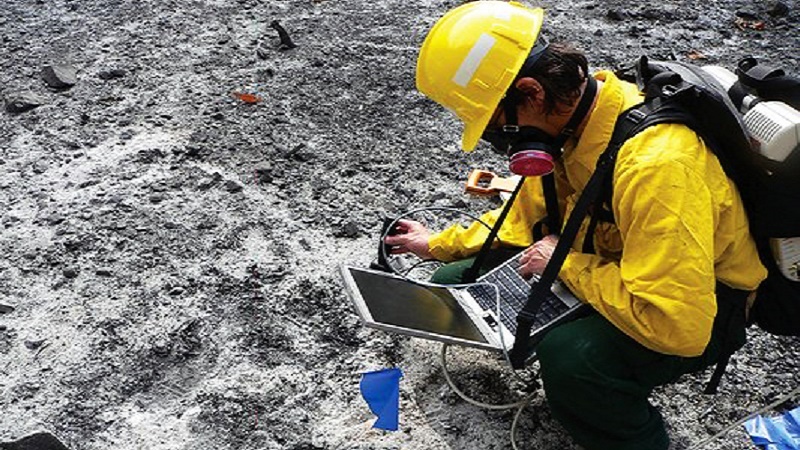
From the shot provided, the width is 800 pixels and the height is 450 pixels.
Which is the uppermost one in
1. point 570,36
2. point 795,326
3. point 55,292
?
point 795,326

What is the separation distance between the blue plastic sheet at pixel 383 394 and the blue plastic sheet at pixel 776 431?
1451 mm

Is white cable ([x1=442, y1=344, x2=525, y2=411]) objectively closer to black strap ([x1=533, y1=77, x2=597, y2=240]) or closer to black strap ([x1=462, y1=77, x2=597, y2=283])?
black strap ([x1=462, y1=77, x2=597, y2=283])

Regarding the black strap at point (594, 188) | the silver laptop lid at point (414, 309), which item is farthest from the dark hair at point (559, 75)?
the silver laptop lid at point (414, 309)

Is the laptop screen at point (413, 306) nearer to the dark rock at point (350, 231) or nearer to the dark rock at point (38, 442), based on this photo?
the dark rock at point (350, 231)

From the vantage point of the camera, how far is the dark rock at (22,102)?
221 inches

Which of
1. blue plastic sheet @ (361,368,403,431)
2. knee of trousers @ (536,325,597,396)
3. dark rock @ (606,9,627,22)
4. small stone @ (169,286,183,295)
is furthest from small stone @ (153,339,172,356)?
dark rock @ (606,9,627,22)

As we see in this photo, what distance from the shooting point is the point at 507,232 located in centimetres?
375

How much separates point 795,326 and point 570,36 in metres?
3.94

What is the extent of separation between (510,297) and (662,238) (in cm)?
95

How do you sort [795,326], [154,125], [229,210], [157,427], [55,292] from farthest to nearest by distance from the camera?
1. [154,125]
2. [229,210]
3. [55,292]
4. [157,427]
5. [795,326]

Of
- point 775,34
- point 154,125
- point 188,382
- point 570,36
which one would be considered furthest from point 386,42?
point 188,382

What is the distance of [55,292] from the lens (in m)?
4.20

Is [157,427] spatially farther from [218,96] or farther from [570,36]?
[570,36]

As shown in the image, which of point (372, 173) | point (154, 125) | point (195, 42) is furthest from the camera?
point (195, 42)
